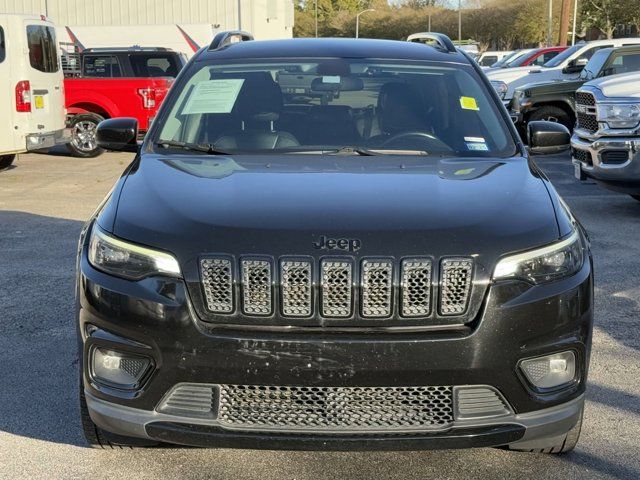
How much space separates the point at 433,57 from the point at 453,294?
236 cm

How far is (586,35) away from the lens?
7194 cm

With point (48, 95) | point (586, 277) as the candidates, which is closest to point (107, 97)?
point (48, 95)

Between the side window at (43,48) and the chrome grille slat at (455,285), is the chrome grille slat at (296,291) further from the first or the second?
the side window at (43,48)

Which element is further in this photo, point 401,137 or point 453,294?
point 401,137

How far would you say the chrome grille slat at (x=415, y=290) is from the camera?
3.16 m

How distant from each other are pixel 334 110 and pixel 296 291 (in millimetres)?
1894

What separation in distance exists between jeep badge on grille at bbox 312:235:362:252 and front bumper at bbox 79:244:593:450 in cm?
29

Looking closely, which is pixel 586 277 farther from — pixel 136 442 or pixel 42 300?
pixel 42 300

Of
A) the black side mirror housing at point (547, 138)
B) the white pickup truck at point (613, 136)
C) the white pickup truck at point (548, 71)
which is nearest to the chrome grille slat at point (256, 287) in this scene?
the black side mirror housing at point (547, 138)

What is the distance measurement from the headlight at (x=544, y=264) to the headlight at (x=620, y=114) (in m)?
6.23

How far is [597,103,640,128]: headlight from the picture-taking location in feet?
30.1

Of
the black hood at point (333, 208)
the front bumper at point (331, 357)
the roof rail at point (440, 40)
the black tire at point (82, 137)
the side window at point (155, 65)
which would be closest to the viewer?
the front bumper at point (331, 357)

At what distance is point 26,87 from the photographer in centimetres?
1298

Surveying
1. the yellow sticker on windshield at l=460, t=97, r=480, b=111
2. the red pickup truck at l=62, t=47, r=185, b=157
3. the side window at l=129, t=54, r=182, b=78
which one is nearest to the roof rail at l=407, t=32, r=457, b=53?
the yellow sticker on windshield at l=460, t=97, r=480, b=111
